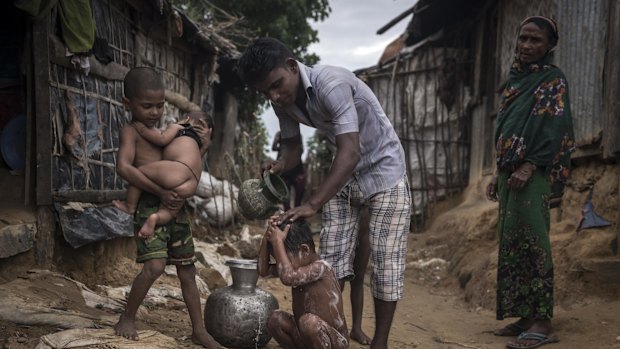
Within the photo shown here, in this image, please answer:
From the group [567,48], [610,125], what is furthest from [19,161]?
[567,48]

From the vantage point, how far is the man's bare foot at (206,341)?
3097mm

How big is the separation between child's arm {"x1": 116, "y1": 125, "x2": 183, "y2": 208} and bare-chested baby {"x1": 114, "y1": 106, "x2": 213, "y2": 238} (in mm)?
21

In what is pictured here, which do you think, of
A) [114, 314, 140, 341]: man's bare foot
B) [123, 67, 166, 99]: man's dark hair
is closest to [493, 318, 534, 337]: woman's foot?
[114, 314, 140, 341]: man's bare foot

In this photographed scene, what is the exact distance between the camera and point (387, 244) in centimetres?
315

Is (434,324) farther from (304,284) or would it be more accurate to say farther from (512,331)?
(304,284)

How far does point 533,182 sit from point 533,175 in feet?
0.14

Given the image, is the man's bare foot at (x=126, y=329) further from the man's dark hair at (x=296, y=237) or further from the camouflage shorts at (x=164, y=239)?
the man's dark hair at (x=296, y=237)

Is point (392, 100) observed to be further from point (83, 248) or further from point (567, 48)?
point (83, 248)

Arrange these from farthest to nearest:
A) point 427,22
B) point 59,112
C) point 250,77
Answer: point 427,22, point 59,112, point 250,77

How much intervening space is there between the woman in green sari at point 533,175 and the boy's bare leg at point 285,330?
1569mm

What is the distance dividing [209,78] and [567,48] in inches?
231

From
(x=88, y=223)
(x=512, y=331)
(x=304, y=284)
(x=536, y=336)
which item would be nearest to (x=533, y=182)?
(x=536, y=336)

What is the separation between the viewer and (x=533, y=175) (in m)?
3.75

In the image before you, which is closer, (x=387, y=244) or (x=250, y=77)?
(x=250, y=77)
